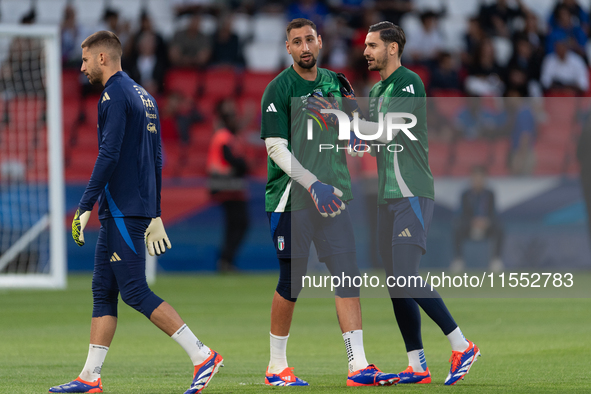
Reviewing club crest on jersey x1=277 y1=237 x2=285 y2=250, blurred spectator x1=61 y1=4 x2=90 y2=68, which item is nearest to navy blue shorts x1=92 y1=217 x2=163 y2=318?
club crest on jersey x1=277 y1=237 x2=285 y2=250

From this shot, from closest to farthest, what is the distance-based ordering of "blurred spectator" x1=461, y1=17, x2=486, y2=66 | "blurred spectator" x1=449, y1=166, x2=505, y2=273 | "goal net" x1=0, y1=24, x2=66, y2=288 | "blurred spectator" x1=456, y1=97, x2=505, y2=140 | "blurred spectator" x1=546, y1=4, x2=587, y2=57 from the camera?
"goal net" x1=0, y1=24, x2=66, y2=288 < "blurred spectator" x1=449, y1=166, x2=505, y2=273 < "blurred spectator" x1=456, y1=97, x2=505, y2=140 < "blurred spectator" x1=461, y1=17, x2=486, y2=66 < "blurred spectator" x1=546, y1=4, x2=587, y2=57

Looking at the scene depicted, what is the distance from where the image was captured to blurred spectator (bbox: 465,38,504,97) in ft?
60.6

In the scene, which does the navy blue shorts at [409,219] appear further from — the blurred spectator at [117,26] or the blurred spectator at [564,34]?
the blurred spectator at [564,34]

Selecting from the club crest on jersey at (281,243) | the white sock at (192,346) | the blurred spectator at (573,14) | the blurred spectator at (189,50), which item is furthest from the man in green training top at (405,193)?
the blurred spectator at (573,14)

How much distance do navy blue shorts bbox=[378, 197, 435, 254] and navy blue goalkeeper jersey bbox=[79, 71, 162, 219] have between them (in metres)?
1.52

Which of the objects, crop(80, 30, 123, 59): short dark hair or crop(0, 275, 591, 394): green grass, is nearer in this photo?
crop(80, 30, 123, 59): short dark hair

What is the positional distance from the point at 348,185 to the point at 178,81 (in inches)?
540

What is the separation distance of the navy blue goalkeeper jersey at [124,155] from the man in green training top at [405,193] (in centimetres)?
133

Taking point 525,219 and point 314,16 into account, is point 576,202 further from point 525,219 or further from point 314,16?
point 314,16

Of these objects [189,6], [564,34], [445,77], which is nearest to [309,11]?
[189,6]

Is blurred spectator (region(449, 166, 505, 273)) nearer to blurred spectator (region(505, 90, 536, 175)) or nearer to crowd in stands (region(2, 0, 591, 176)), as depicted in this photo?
crowd in stands (region(2, 0, 591, 176))

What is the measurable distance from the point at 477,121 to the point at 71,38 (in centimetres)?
877

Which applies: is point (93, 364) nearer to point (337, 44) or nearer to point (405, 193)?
point (405, 193)

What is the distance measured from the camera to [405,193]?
218 inches
